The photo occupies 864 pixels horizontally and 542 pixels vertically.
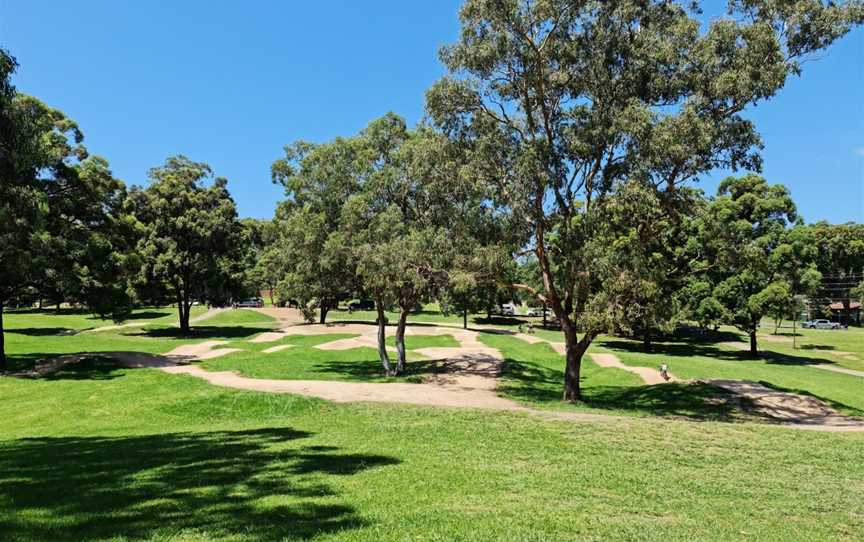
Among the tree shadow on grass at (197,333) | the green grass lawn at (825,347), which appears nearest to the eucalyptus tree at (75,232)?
the tree shadow on grass at (197,333)

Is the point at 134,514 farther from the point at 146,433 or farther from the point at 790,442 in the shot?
the point at 790,442

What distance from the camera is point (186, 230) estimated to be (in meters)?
37.8

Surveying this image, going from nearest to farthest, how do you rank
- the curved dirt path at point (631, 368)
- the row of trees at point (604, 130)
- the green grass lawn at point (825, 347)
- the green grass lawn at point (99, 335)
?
the row of trees at point (604, 130) → the curved dirt path at point (631, 368) → the green grass lawn at point (99, 335) → the green grass lawn at point (825, 347)

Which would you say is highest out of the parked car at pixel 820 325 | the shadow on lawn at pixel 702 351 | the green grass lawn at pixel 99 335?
the parked car at pixel 820 325

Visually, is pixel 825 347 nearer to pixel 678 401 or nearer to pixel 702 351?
pixel 702 351

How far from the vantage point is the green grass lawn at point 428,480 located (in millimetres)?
5203

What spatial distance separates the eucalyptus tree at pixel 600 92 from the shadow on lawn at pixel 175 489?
9688 mm

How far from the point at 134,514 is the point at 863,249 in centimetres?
9208

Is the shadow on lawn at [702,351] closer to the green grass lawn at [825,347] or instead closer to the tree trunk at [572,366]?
the green grass lawn at [825,347]

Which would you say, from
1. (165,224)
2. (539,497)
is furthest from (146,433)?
(165,224)

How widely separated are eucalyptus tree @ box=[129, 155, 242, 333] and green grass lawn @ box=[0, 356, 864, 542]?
25.8 m

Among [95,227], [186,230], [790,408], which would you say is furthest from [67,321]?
[790,408]

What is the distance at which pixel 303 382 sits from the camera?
19.5m

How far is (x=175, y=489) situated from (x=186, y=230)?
34942 mm
